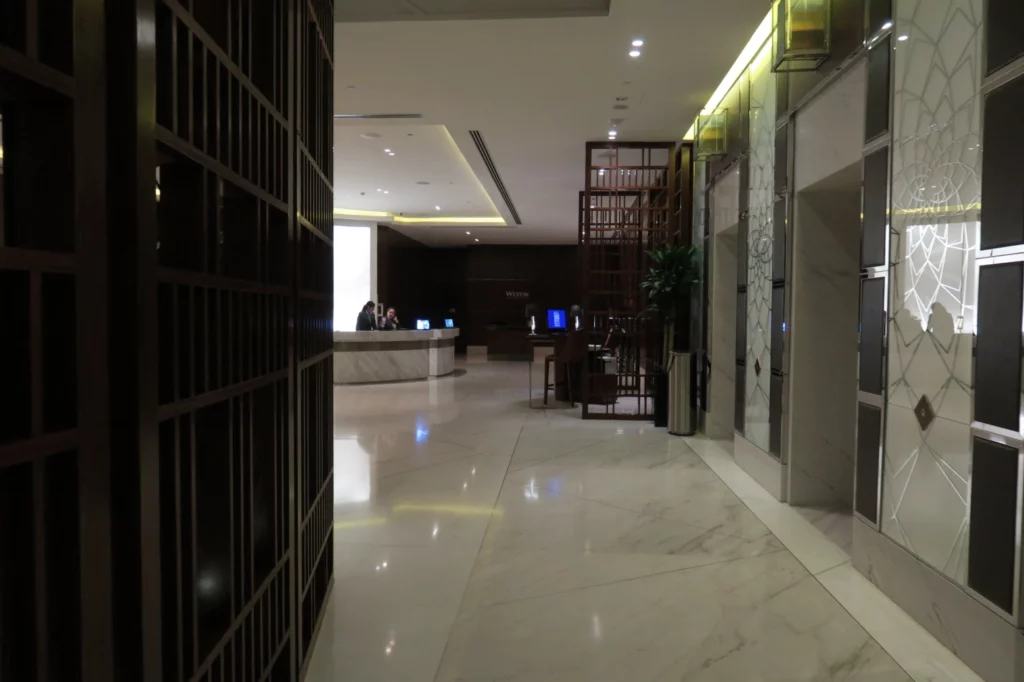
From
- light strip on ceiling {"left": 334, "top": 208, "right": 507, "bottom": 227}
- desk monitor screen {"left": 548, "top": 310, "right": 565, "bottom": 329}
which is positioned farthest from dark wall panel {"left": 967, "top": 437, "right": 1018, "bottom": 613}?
desk monitor screen {"left": 548, "top": 310, "right": 565, "bottom": 329}

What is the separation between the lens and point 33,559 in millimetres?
1004

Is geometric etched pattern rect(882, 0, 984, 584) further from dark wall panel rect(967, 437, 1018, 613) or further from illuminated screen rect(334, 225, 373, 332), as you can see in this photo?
illuminated screen rect(334, 225, 373, 332)

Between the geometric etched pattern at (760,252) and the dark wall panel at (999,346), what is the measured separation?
2652 mm

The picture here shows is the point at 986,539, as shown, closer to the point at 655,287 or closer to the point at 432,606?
the point at 432,606

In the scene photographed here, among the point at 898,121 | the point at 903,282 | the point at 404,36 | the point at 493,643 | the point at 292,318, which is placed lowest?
the point at 493,643

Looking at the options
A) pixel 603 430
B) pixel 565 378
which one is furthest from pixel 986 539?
pixel 565 378

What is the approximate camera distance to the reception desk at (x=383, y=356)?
39.9 ft

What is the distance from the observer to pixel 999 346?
250cm

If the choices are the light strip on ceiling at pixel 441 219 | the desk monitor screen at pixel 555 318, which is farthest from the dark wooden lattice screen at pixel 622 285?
the desk monitor screen at pixel 555 318

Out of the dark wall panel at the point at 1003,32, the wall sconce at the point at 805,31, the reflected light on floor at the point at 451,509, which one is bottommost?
the reflected light on floor at the point at 451,509

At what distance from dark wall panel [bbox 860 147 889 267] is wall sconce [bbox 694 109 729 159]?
3133 mm

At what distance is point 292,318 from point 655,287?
5921 millimetres

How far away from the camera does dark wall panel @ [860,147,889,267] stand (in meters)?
3.40

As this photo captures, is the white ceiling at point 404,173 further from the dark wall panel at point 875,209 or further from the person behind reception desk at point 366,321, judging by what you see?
the dark wall panel at point 875,209
